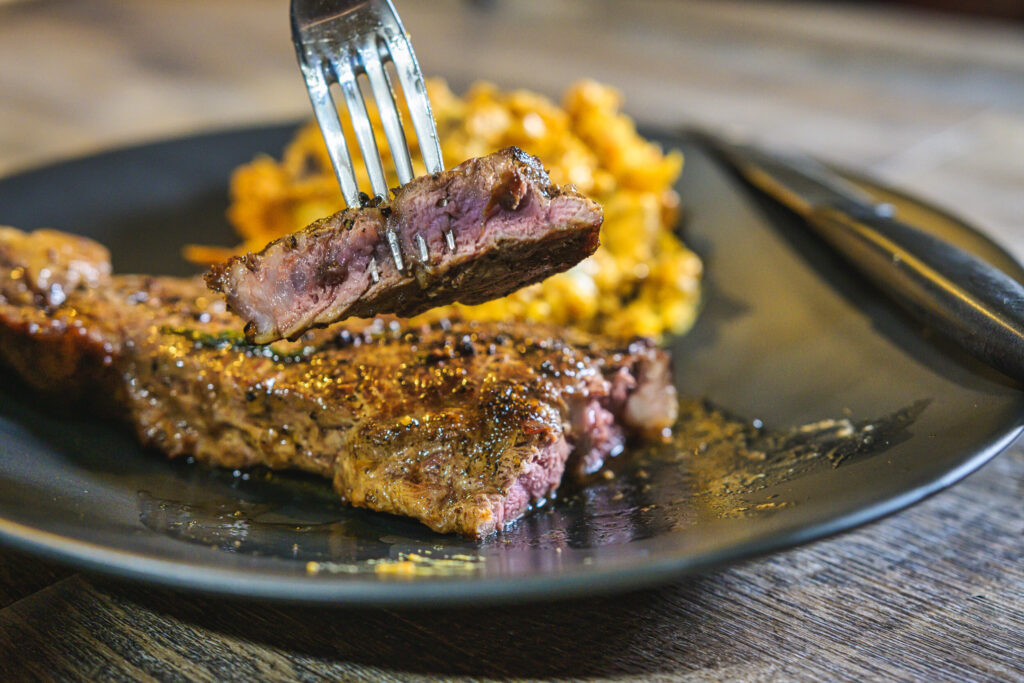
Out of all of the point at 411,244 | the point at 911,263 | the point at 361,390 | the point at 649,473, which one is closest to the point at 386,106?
the point at 411,244

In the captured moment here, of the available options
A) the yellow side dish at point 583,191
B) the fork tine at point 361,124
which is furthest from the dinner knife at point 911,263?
the fork tine at point 361,124

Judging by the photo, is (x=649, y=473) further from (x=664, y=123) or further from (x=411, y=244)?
(x=664, y=123)

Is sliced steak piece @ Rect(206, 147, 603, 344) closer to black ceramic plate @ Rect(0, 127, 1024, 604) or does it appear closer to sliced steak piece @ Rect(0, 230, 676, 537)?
sliced steak piece @ Rect(0, 230, 676, 537)

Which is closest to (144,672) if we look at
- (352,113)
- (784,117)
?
(352,113)

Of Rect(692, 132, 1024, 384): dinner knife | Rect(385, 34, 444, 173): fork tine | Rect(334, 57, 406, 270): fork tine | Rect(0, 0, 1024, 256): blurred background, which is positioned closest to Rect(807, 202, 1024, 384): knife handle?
Rect(692, 132, 1024, 384): dinner knife

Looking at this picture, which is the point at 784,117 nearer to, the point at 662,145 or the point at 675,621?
the point at 662,145

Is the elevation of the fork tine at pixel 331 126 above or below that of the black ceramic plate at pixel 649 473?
above

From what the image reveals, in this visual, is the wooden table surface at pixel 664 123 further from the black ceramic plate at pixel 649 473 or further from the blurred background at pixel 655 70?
the black ceramic plate at pixel 649 473
